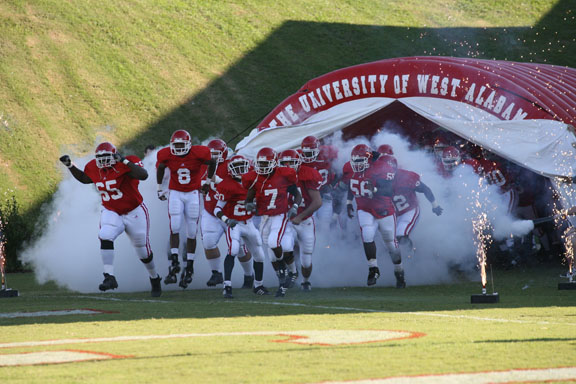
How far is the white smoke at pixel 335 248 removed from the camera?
12.2 metres

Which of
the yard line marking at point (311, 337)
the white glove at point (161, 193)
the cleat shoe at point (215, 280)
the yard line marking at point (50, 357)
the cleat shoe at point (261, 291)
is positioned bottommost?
the yard line marking at point (50, 357)

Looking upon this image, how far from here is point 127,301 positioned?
10039 mm

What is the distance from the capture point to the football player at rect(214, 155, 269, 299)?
415 inches

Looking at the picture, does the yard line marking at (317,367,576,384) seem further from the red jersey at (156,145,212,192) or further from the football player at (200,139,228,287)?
the red jersey at (156,145,212,192)

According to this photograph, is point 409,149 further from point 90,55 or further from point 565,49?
point 565,49

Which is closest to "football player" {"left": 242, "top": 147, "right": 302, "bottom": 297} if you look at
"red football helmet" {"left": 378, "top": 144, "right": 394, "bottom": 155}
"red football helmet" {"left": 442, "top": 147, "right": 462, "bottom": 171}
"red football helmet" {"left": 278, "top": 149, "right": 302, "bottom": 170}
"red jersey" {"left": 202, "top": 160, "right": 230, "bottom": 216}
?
"red football helmet" {"left": 278, "top": 149, "right": 302, "bottom": 170}

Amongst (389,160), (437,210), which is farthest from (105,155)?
(437,210)

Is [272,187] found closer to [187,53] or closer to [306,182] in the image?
[306,182]

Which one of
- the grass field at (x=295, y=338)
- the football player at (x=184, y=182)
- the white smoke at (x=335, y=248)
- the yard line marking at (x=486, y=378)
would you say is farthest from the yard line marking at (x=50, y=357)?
the white smoke at (x=335, y=248)

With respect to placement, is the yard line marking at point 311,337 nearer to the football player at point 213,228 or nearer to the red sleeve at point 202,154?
the football player at point 213,228

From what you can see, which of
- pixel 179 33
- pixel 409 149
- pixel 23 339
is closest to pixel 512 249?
pixel 409 149

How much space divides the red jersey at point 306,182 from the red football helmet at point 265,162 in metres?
0.69

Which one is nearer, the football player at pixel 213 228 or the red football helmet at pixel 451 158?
the football player at pixel 213 228

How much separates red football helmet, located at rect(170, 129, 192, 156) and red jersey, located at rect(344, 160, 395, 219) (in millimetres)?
2083
